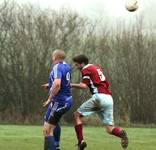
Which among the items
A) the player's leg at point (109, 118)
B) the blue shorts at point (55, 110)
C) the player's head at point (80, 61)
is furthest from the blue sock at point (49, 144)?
the player's head at point (80, 61)

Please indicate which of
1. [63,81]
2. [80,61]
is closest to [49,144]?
[63,81]

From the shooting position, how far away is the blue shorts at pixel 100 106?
1039 centimetres

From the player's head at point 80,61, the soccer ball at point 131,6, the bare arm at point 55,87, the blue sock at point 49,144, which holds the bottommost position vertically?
the blue sock at point 49,144

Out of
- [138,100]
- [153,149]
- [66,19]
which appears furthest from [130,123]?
[153,149]

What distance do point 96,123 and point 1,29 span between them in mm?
7459

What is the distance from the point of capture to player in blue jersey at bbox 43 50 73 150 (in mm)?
9191

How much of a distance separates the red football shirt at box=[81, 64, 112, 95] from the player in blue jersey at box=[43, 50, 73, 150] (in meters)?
0.70

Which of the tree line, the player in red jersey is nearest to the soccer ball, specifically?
the player in red jersey

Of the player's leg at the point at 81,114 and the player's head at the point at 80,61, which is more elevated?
the player's head at the point at 80,61

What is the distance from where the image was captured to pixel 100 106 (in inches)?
411

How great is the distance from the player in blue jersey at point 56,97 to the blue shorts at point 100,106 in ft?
2.92

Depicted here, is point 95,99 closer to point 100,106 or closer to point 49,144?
point 100,106

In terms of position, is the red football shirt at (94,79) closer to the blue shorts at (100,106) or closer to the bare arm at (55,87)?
the blue shorts at (100,106)

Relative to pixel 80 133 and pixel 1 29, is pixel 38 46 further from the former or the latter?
pixel 80 133
